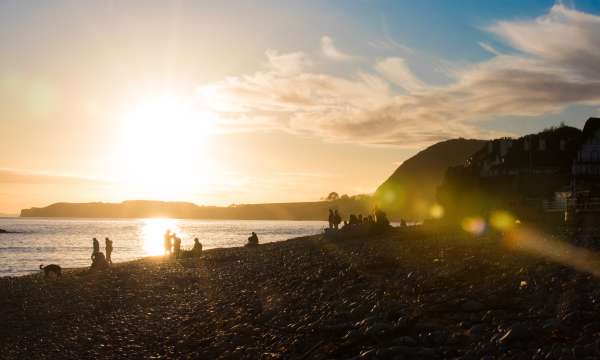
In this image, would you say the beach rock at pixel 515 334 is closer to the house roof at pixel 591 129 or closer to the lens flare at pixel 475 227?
the lens flare at pixel 475 227

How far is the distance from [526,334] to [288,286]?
11.8m

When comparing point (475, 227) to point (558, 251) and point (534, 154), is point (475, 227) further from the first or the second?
point (534, 154)

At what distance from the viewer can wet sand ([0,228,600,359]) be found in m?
10.8

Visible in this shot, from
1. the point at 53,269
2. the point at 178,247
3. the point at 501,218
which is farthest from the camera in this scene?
the point at 178,247

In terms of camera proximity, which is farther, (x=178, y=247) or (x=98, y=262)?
(x=178, y=247)

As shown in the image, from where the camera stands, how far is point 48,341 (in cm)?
1869

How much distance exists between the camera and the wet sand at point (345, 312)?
35.5ft

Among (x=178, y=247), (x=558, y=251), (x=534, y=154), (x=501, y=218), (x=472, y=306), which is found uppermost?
(x=534, y=154)

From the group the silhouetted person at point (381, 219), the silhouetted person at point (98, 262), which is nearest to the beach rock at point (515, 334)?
the silhouetted person at point (381, 219)

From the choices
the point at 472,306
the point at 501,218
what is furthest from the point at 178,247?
the point at 472,306

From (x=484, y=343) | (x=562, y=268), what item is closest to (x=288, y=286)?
(x=562, y=268)

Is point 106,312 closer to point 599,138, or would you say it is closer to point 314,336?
point 314,336

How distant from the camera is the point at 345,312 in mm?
14711

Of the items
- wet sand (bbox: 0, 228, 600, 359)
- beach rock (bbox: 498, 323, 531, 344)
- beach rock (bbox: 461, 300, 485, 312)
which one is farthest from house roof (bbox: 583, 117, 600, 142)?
beach rock (bbox: 498, 323, 531, 344)
